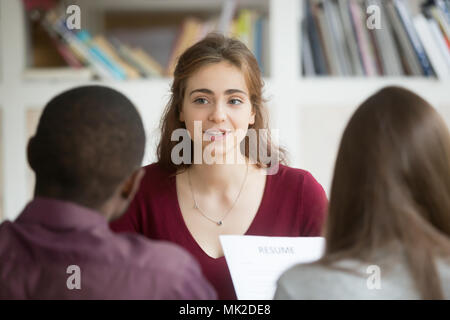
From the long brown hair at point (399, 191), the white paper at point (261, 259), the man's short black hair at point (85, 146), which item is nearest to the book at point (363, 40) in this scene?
the white paper at point (261, 259)

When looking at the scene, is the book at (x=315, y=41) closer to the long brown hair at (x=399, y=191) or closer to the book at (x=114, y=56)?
the book at (x=114, y=56)

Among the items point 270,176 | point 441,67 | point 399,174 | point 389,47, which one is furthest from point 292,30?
point 399,174

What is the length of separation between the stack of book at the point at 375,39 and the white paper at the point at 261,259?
1.26 metres

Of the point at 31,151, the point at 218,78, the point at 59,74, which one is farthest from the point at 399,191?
the point at 59,74

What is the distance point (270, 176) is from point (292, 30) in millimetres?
907

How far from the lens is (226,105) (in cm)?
135

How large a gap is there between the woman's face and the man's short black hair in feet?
1.77

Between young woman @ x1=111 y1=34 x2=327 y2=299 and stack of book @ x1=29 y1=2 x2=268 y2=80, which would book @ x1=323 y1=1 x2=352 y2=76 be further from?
young woman @ x1=111 y1=34 x2=327 y2=299

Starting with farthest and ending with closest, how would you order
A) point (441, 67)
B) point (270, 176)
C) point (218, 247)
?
point (441, 67)
point (270, 176)
point (218, 247)

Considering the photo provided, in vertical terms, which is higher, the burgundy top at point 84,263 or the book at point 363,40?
the book at point 363,40

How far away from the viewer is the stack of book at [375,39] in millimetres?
2088

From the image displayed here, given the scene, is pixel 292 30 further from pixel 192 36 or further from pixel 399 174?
pixel 399 174

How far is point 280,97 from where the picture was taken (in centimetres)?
216
